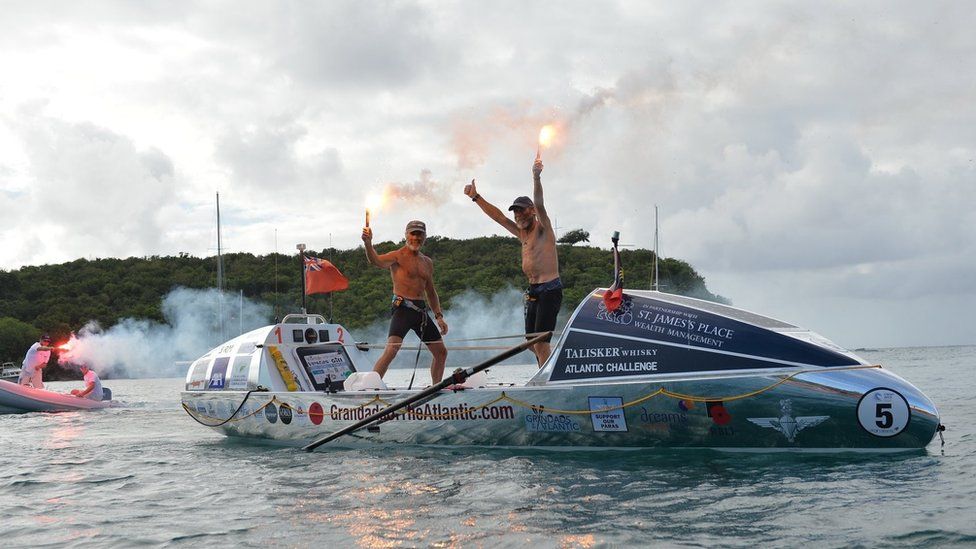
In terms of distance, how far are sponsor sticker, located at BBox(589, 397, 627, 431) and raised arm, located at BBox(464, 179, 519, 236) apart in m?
2.68

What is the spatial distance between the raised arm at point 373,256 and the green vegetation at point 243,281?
4936 centimetres

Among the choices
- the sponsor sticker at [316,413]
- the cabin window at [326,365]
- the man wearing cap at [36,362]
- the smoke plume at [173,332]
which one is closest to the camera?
the sponsor sticker at [316,413]

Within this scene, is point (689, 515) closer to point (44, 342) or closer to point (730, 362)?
point (730, 362)

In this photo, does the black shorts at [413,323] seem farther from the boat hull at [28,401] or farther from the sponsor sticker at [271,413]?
the boat hull at [28,401]

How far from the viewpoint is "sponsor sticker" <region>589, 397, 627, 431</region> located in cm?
869

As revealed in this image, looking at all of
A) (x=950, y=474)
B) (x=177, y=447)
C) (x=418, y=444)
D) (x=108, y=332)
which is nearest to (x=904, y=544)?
(x=950, y=474)

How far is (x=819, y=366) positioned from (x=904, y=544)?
114 inches

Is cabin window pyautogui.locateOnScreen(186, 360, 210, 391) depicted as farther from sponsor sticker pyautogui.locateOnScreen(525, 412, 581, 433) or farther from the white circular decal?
the white circular decal

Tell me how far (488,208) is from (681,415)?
379 centimetres

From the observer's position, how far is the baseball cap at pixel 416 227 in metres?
11.2

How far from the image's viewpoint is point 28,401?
22516 mm

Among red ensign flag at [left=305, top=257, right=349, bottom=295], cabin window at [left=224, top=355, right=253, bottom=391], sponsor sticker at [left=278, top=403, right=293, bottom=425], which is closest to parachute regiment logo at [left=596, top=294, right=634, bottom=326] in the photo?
sponsor sticker at [left=278, top=403, right=293, bottom=425]

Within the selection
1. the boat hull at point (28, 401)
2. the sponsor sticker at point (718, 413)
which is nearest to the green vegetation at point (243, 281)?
the boat hull at point (28, 401)

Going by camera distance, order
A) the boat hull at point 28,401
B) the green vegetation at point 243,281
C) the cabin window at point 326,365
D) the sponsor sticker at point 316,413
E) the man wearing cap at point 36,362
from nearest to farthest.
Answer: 1. the sponsor sticker at point 316,413
2. the cabin window at point 326,365
3. the boat hull at point 28,401
4. the man wearing cap at point 36,362
5. the green vegetation at point 243,281
